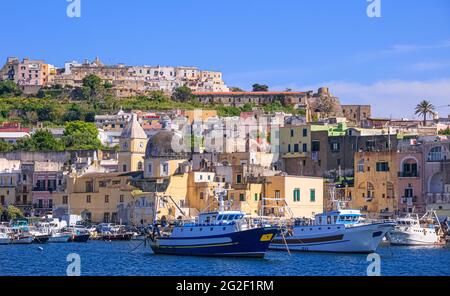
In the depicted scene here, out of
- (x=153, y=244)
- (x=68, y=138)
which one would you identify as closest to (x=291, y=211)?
(x=153, y=244)

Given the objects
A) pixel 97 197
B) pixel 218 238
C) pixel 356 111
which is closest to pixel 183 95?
pixel 356 111

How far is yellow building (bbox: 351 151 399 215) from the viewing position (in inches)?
3255

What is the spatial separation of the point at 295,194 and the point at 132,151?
16.0 meters

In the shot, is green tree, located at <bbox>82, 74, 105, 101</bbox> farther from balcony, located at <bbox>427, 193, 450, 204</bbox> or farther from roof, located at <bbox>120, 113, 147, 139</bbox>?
balcony, located at <bbox>427, 193, 450, 204</bbox>

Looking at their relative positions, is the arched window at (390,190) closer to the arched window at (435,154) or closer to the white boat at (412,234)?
the arched window at (435,154)

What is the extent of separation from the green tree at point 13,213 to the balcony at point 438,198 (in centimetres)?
3190

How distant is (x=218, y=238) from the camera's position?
58500mm

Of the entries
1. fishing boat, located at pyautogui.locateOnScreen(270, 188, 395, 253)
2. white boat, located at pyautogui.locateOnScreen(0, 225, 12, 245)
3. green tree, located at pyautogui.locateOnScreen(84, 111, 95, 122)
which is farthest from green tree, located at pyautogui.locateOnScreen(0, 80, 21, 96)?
fishing boat, located at pyautogui.locateOnScreen(270, 188, 395, 253)

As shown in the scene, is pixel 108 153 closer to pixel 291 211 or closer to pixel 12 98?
pixel 291 211

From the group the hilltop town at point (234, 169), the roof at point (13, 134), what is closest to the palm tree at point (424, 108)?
the hilltop town at point (234, 169)

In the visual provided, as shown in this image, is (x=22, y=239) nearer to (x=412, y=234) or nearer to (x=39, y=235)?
(x=39, y=235)

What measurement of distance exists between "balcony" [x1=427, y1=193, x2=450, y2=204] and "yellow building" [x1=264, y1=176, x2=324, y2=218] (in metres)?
7.58

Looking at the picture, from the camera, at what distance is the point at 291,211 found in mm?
76250

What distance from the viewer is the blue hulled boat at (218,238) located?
5762 cm
